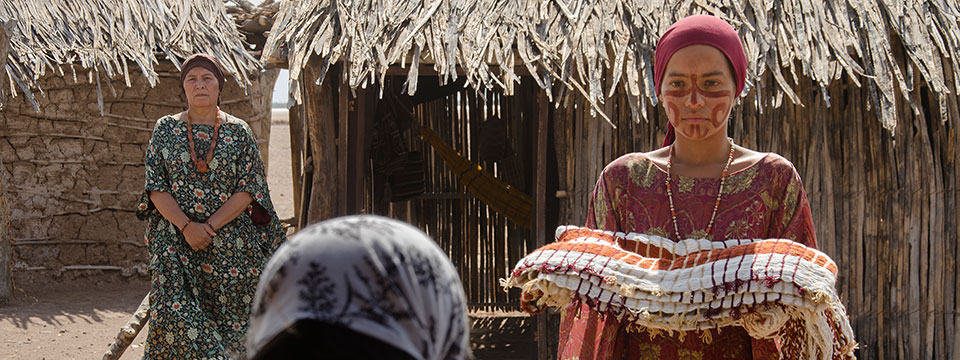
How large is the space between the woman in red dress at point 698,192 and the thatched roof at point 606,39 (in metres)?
2.42

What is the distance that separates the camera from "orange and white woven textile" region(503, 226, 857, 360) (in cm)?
207

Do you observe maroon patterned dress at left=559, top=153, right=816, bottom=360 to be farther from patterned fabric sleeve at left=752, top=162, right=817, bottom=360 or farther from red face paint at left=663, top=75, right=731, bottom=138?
red face paint at left=663, top=75, right=731, bottom=138

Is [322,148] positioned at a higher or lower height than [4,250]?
higher

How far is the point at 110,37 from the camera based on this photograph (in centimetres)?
816

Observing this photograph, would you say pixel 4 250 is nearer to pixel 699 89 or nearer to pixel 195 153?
pixel 195 153

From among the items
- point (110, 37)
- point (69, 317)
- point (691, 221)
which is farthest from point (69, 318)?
point (691, 221)

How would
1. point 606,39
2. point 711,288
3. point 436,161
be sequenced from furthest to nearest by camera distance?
point 436,161 < point 606,39 < point 711,288

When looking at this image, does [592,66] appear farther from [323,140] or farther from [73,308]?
[73,308]

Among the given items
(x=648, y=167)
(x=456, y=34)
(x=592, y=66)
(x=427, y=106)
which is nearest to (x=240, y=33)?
(x=427, y=106)

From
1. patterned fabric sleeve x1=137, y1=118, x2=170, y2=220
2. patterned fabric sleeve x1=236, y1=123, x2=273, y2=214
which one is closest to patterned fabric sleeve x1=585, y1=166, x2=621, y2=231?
patterned fabric sleeve x1=236, y1=123, x2=273, y2=214

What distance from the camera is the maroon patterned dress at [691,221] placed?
2.34 meters

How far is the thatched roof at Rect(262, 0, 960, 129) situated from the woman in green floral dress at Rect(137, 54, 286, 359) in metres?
0.52

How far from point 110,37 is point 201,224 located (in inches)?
159

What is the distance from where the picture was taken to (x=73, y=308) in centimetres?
812
